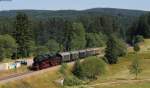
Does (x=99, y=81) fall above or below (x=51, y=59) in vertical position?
below

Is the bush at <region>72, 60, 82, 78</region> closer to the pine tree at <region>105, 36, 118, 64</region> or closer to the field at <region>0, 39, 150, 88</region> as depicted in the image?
the field at <region>0, 39, 150, 88</region>

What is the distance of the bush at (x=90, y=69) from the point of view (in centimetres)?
9294

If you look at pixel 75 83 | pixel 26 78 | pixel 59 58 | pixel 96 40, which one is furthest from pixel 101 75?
pixel 96 40

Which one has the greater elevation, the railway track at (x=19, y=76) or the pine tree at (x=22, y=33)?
the railway track at (x=19, y=76)

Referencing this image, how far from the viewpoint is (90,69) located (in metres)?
93.1

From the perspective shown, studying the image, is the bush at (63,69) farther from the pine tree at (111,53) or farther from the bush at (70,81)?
the pine tree at (111,53)

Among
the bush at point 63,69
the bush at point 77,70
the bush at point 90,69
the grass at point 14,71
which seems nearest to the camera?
the grass at point 14,71

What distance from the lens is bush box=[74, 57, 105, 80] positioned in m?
92.9

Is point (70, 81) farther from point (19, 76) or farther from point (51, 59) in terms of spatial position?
point (51, 59)

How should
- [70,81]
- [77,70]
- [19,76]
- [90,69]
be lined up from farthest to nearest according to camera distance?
[77,70] < [90,69] < [70,81] < [19,76]

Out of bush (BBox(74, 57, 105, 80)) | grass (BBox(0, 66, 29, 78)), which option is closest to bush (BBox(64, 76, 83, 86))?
bush (BBox(74, 57, 105, 80))

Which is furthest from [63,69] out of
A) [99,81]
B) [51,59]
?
[99,81]

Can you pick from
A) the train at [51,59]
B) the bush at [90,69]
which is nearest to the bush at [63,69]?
the bush at [90,69]

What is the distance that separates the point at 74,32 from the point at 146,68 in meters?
57.0
